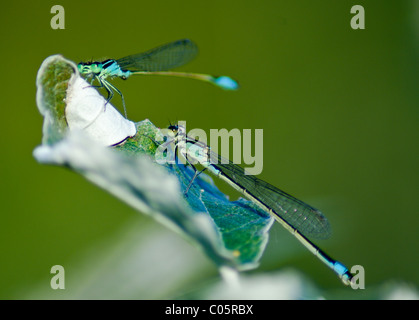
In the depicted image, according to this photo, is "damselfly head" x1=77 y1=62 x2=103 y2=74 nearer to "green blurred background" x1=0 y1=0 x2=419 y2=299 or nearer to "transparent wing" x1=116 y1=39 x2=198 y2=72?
"transparent wing" x1=116 y1=39 x2=198 y2=72

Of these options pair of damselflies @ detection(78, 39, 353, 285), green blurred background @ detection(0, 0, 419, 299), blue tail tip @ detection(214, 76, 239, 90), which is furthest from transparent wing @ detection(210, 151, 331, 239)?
green blurred background @ detection(0, 0, 419, 299)

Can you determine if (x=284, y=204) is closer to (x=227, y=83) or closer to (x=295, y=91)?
(x=227, y=83)

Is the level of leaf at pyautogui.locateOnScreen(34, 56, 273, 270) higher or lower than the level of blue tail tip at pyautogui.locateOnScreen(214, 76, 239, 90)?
lower

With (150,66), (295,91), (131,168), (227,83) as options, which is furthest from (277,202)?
(295,91)

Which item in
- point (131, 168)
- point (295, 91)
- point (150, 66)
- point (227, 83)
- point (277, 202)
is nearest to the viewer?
Result: point (131, 168)

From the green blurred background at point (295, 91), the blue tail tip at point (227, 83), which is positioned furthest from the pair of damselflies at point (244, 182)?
the green blurred background at point (295, 91)
